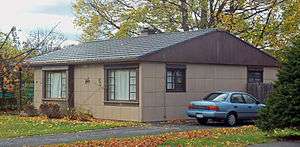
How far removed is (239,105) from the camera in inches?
976

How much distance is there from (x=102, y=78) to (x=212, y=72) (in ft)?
17.7

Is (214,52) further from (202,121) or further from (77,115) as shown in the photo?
(77,115)

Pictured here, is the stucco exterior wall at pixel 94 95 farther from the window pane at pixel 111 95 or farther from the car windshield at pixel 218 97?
the car windshield at pixel 218 97

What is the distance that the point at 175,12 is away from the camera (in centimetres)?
4184

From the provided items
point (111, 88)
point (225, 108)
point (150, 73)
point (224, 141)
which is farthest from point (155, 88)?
point (224, 141)

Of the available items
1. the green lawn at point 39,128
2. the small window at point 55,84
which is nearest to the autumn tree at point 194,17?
the small window at point 55,84

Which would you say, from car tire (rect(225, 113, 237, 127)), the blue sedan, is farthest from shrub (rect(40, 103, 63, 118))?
car tire (rect(225, 113, 237, 127))

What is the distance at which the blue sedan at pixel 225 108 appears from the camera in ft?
78.6

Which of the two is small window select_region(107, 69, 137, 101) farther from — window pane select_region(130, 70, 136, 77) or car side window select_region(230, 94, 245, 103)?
car side window select_region(230, 94, 245, 103)

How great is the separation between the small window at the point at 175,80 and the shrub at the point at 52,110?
5336 millimetres

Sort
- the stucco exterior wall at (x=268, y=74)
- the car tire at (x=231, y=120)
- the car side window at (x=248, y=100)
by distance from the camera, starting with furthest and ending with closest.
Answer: the stucco exterior wall at (x=268, y=74)
the car side window at (x=248, y=100)
the car tire at (x=231, y=120)

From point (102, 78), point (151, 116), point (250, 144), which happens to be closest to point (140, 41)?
point (102, 78)

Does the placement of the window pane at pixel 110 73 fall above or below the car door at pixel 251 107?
above

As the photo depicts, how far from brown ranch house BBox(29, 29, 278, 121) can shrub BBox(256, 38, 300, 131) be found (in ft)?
27.4
